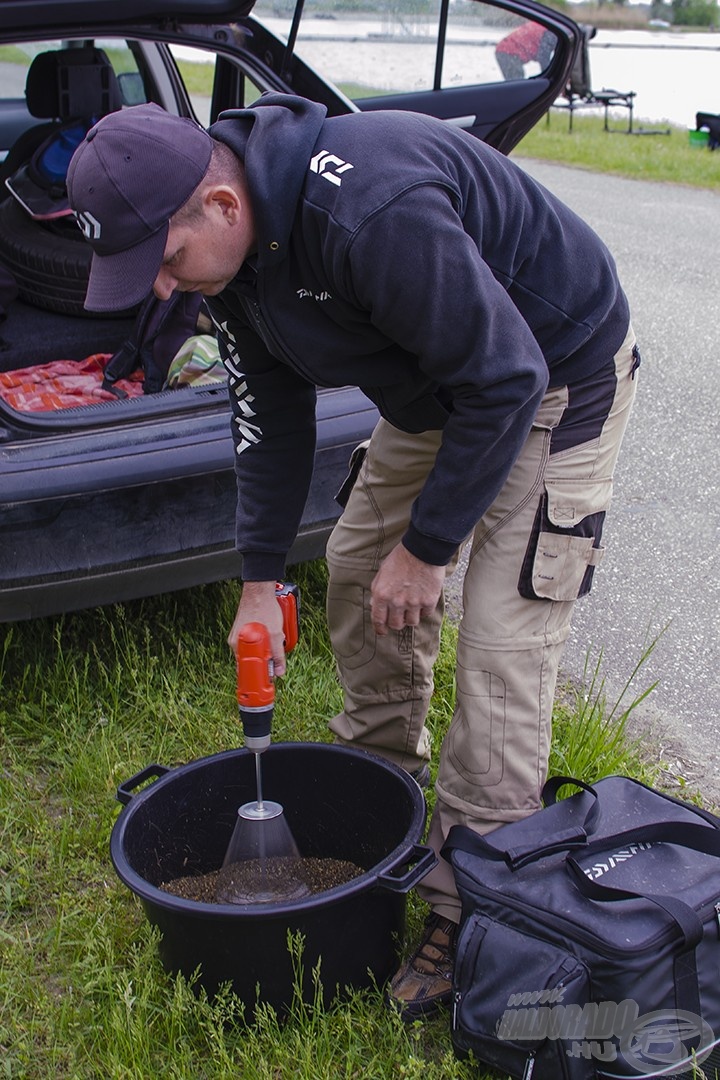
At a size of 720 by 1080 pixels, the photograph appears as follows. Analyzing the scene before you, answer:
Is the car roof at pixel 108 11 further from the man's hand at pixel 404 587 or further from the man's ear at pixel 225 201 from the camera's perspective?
the man's hand at pixel 404 587

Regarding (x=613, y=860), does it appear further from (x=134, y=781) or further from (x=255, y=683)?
(x=134, y=781)

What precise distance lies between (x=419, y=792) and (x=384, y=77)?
9.00 ft

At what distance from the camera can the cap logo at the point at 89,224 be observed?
1.74 metres

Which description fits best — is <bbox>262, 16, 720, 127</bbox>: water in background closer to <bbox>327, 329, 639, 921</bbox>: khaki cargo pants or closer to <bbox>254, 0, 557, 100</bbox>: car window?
<bbox>254, 0, 557, 100</bbox>: car window

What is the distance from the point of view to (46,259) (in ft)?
13.2

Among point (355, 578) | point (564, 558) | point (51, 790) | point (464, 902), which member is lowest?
point (51, 790)

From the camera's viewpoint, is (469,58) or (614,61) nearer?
(469,58)

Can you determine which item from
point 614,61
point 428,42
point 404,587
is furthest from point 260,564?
point 614,61

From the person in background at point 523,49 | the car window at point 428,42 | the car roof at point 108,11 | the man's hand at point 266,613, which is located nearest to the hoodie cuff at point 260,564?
the man's hand at point 266,613

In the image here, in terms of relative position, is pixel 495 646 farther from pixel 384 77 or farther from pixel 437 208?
pixel 384 77

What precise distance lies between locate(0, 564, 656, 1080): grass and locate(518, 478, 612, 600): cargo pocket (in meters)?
0.63

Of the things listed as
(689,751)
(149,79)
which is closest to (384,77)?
(149,79)

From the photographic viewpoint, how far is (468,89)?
3.59m

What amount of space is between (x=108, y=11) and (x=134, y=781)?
179cm
